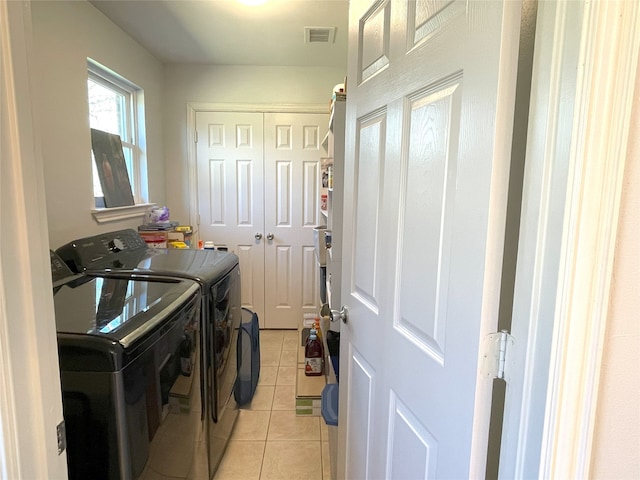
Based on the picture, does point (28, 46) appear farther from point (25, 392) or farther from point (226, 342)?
point (226, 342)

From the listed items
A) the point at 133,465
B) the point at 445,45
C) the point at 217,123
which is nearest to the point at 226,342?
the point at 133,465

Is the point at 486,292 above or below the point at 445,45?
below

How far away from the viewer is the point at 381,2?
103 cm

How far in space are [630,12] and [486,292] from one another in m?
0.43

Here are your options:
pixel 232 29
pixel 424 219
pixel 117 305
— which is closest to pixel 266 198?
pixel 232 29

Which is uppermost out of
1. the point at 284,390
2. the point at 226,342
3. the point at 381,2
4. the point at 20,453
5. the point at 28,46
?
the point at 381,2

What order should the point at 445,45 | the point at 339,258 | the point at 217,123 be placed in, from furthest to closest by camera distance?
the point at 217,123, the point at 339,258, the point at 445,45

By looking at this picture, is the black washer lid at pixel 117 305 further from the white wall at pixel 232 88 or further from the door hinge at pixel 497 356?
the white wall at pixel 232 88

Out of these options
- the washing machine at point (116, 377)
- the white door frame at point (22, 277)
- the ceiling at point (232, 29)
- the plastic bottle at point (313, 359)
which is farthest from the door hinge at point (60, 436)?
the ceiling at point (232, 29)

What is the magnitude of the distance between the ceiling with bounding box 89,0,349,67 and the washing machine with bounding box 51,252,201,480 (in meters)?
1.86

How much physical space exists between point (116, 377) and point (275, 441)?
139cm

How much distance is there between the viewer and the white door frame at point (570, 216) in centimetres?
47

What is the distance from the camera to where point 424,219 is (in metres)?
0.82

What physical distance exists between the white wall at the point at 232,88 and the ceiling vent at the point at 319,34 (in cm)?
58
